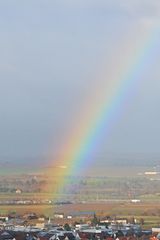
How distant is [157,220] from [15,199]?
1421cm

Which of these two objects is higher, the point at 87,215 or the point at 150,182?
the point at 150,182

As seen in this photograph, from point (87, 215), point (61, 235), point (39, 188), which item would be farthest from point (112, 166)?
point (61, 235)

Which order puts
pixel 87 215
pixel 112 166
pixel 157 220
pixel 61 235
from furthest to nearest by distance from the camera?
1. pixel 112 166
2. pixel 87 215
3. pixel 157 220
4. pixel 61 235

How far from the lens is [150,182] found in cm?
5216

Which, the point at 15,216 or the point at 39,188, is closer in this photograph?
the point at 15,216

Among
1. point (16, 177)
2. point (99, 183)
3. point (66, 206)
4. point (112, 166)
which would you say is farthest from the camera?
point (112, 166)

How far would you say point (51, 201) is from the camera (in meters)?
39.7

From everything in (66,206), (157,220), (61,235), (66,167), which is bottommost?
(61,235)

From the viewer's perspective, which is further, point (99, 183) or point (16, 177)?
point (16, 177)

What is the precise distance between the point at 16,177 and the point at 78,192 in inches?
391

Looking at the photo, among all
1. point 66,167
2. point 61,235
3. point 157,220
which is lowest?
point 61,235

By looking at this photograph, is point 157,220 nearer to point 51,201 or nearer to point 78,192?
point 51,201

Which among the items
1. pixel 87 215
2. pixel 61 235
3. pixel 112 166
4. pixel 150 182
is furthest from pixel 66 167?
pixel 61 235

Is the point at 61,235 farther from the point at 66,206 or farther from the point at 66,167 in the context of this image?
the point at 66,167
